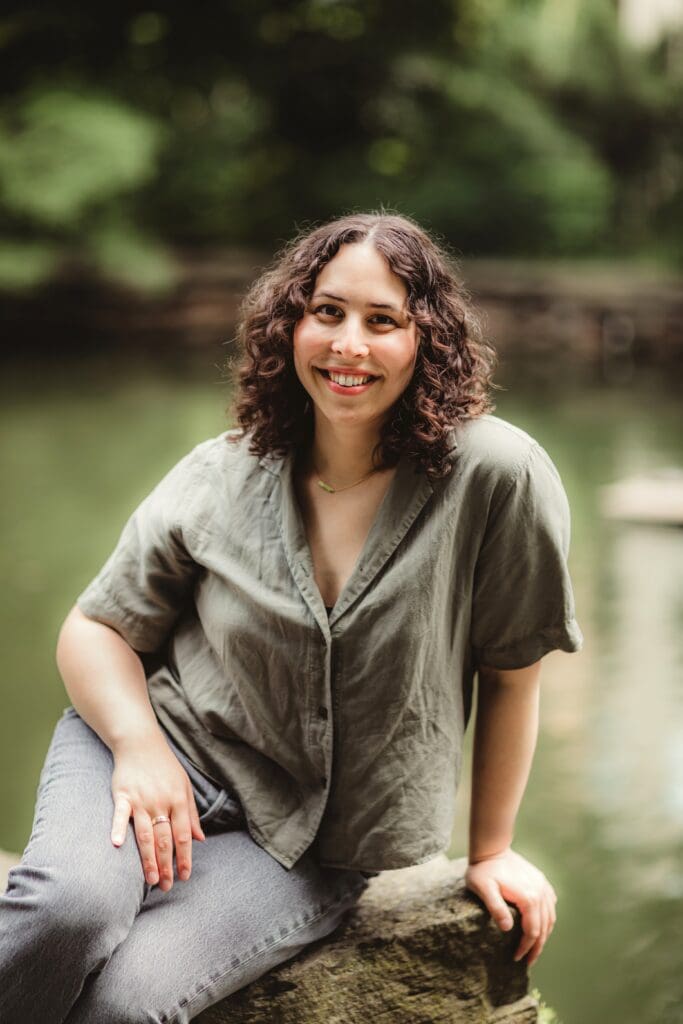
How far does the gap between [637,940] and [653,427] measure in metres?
5.16

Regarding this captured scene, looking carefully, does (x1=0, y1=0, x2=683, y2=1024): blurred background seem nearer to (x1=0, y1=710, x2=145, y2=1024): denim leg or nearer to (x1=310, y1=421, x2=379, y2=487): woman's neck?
(x1=310, y1=421, x2=379, y2=487): woman's neck

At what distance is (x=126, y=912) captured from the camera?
105cm

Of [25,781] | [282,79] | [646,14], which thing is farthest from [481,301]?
[25,781]

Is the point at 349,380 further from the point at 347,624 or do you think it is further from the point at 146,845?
the point at 146,845

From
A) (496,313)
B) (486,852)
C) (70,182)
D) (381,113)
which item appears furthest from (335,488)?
(381,113)

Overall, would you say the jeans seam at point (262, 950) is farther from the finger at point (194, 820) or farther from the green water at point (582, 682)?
the green water at point (582, 682)

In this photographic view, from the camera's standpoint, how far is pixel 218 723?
1237 mm

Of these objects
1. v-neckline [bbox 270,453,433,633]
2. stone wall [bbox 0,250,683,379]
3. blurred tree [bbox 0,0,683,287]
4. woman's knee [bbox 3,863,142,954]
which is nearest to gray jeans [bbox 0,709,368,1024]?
woman's knee [bbox 3,863,142,954]

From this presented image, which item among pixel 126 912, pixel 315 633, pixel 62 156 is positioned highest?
pixel 62 156

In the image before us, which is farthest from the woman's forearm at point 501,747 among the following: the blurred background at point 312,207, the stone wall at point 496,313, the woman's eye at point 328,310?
the stone wall at point 496,313

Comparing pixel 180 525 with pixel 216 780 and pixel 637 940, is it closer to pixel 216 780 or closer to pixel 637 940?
pixel 216 780

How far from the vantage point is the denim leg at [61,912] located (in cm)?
100

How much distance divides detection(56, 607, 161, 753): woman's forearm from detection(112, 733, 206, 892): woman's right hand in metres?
0.02

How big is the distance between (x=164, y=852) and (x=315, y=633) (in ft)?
0.86
